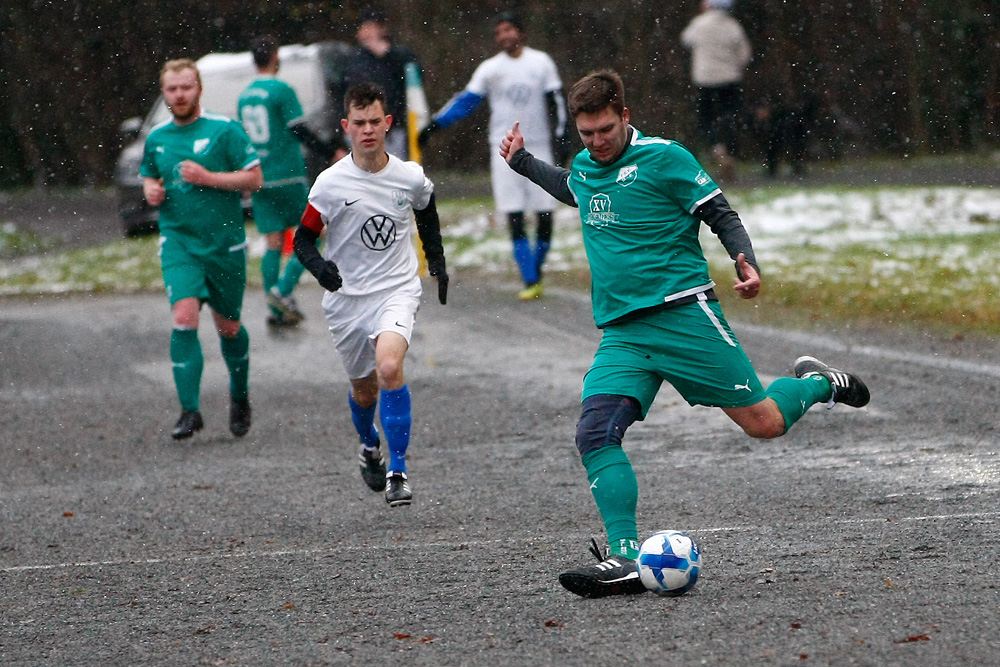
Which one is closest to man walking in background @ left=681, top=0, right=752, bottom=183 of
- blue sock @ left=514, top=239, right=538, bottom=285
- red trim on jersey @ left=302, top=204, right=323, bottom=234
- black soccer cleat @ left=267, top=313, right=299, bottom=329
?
blue sock @ left=514, top=239, right=538, bottom=285

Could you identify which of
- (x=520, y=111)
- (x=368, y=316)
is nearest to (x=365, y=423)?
(x=368, y=316)

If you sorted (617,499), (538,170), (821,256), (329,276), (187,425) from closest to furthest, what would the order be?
1. (617,499)
2. (538,170)
3. (329,276)
4. (187,425)
5. (821,256)

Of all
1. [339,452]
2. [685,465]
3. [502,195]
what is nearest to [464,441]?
[339,452]

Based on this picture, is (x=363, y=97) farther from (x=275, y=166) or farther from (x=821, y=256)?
(x=821, y=256)

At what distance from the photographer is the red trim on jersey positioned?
21.8 feet

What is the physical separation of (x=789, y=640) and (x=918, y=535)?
133 cm

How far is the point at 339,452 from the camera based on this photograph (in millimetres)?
7855

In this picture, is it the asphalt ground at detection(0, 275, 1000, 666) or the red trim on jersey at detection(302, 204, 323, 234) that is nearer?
the asphalt ground at detection(0, 275, 1000, 666)

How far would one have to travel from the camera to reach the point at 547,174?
5695mm

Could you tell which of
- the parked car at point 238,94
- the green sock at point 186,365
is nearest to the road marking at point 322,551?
the green sock at point 186,365

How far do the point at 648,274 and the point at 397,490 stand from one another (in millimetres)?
1684

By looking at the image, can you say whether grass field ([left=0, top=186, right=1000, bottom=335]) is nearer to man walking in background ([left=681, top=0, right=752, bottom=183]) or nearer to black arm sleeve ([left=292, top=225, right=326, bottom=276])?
man walking in background ([left=681, top=0, right=752, bottom=183])

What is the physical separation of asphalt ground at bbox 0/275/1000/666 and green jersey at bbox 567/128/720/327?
35.5 inches

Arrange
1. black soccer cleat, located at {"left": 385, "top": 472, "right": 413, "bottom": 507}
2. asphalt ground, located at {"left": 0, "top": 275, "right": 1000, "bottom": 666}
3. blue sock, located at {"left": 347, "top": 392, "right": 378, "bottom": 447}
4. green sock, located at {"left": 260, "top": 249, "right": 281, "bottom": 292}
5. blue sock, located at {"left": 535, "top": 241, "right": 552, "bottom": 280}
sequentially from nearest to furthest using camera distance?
asphalt ground, located at {"left": 0, "top": 275, "right": 1000, "bottom": 666}
black soccer cleat, located at {"left": 385, "top": 472, "right": 413, "bottom": 507}
blue sock, located at {"left": 347, "top": 392, "right": 378, "bottom": 447}
green sock, located at {"left": 260, "top": 249, "right": 281, "bottom": 292}
blue sock, located at {"left": 535, "top": 241, "right": 552, "bottom": 280}
